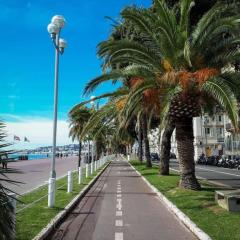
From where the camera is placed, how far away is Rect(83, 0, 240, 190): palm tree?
17.2 meters

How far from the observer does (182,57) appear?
58.4ft

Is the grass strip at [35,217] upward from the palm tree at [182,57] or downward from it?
downward

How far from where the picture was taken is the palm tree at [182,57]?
17156mm

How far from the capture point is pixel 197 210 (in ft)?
44.1

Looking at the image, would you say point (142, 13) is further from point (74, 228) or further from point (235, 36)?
point (74, 228)

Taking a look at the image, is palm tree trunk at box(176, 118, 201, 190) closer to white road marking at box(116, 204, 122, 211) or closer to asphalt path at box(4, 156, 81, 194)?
white road marking at box(116, 204, 122, 211)

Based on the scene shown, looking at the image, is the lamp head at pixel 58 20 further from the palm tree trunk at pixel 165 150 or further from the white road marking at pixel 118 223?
the palm tree trunk at pixel 165 150

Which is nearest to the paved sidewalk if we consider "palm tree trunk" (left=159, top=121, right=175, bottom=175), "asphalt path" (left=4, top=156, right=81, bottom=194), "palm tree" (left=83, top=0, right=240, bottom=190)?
"asphalt path" (left=4, top=156, right=81, bottom=194)

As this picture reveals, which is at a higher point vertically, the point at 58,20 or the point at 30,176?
the point at 58,20

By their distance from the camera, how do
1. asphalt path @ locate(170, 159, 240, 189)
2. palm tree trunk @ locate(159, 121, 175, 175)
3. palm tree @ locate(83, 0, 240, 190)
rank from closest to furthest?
palm tree @ locate(83, 0, 240, 190), asphalt path @ locate(170, 159, 240, 189), palm tree trunk @ locate(159, 121, 175, 175)

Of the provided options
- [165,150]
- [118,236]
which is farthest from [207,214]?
[165,150]

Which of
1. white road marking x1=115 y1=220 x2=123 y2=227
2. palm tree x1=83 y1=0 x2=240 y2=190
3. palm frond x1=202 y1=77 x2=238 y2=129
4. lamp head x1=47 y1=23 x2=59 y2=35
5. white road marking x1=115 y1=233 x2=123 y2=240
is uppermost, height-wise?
lamp head x1=47 y1=23 x2=59 y2=35

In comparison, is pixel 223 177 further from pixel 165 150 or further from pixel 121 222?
pixel 121 222

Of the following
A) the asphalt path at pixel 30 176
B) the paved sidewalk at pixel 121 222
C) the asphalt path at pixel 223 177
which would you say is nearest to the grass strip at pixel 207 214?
the paved sidewalk at pixel 121 222
